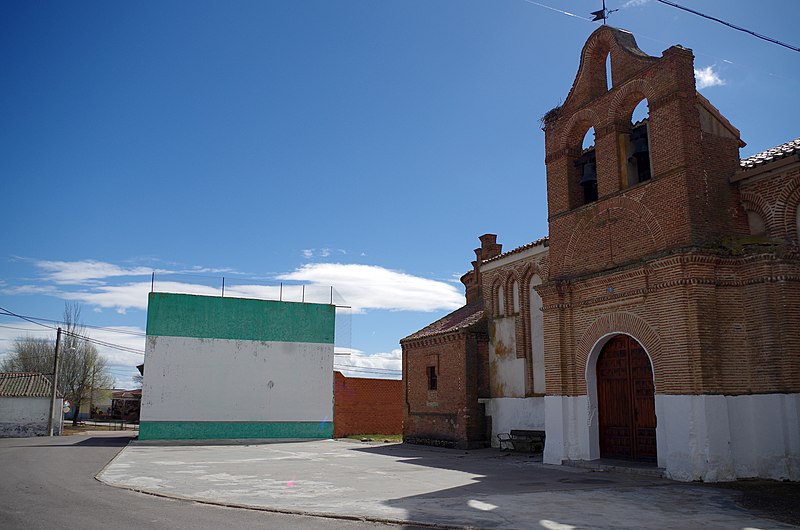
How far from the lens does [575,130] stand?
1792 cm

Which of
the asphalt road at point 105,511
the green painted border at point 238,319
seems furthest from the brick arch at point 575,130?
the green painted border at point 238,319

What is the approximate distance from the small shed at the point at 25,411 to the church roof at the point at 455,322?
23673 mm

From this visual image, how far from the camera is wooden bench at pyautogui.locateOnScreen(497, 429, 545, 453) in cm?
2055

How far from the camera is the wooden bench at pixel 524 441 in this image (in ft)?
67.4

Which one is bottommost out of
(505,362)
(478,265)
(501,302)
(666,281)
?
(505,362)

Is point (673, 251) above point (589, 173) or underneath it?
underneath

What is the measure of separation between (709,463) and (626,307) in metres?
3.85

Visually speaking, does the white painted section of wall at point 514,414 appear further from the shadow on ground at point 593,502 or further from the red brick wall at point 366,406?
the red brick wall at point 366,406

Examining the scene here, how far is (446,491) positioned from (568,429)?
223 inches

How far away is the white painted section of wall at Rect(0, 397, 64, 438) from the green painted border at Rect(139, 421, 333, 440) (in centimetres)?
1354

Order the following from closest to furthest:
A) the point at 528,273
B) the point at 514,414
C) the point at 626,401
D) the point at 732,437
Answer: the point at 732,437
the point at 626,401
the point at 514,414
the point at 528,273

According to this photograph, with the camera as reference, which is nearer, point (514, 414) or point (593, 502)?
point (593, 502)

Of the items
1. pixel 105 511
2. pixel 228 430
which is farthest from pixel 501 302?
pixel 105 511

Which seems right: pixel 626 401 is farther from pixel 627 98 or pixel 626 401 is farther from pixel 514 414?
pixel 627 98
